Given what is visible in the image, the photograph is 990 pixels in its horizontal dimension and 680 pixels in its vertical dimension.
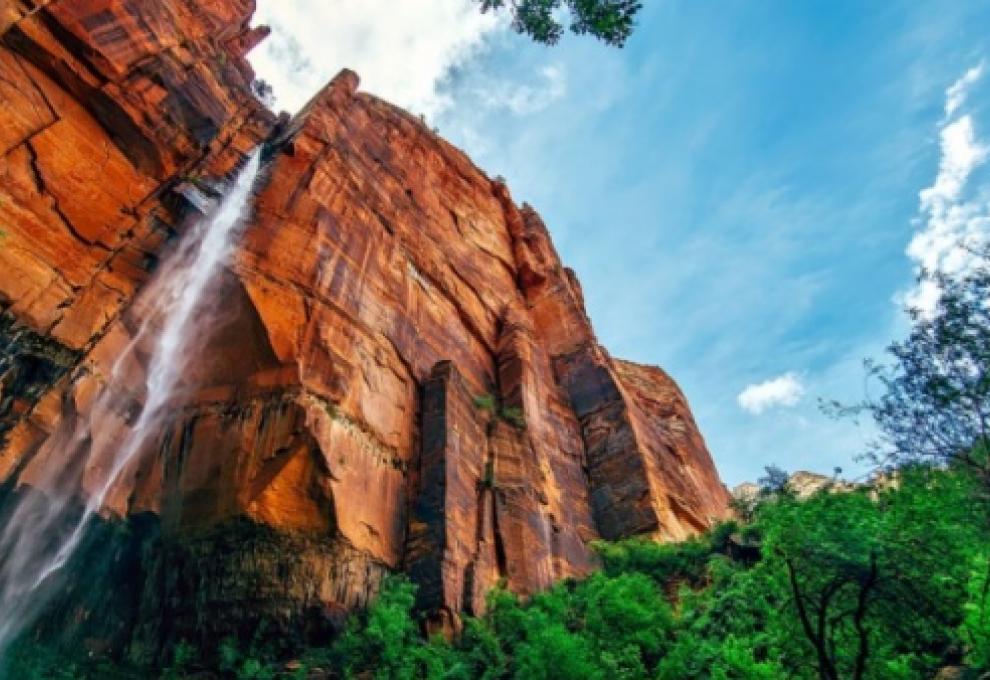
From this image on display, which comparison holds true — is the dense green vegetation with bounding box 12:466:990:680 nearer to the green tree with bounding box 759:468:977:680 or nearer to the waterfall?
the green tree with bounding box 759:468:977:680

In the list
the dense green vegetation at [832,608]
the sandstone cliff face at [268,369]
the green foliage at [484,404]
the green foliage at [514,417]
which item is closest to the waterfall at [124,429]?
the sandstone cliff face at [268,369]

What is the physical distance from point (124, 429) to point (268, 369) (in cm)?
421

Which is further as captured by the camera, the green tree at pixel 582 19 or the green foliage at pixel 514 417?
the green foliage at pixel 514 417

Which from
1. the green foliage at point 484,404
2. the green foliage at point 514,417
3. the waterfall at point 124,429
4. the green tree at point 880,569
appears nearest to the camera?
the green tree at point 880,569

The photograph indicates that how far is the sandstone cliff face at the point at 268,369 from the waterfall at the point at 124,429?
383 millimetres

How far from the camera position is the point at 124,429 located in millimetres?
18672

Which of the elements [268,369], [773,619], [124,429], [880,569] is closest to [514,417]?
[268,369]

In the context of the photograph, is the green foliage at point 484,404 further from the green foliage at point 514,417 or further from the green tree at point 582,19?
the green tree at point 582,19

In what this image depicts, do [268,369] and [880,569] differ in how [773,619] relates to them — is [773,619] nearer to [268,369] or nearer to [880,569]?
[880,569]

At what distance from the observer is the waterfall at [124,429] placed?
656 inches

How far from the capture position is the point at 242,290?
19.8m

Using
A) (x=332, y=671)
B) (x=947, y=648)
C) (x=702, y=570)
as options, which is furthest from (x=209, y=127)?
(x=947, y=648)

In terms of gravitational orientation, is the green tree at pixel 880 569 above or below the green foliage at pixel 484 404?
below

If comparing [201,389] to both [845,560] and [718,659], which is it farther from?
[845,560]
